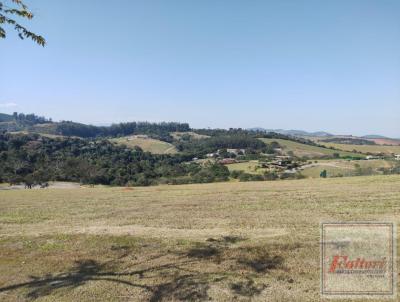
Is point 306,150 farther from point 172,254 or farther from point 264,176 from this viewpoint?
point 172,254

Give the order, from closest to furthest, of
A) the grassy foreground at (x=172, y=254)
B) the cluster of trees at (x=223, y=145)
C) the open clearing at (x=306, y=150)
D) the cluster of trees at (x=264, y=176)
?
the grassy foreground at (x=172, y=254)
the cluster of trees at (x=264, y=176)
the open clearing at (x=306, y=150)
the cluster of trees at (x=223, y=145)

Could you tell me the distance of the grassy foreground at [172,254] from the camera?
7.34m

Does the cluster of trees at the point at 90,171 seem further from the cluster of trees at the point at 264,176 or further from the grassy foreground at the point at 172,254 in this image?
the grassy foreground at the point at 172,254

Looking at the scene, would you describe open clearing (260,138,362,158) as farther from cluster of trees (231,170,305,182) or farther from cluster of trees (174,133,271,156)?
cluster of trees (231,170,305,182)

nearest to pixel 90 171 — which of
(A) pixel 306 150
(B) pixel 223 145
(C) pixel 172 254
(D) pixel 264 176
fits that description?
(D) pixel 264 176

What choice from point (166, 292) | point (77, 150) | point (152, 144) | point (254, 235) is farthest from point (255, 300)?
point (152, 144)

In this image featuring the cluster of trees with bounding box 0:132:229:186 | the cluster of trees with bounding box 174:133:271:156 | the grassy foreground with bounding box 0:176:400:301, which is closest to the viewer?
the grassy foreground with bounding box 0:176:400:301

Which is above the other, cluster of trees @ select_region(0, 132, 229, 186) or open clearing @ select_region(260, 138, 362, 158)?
open clearing @ select_region(260, 138, 362, 158)

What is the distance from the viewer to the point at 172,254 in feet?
31.9

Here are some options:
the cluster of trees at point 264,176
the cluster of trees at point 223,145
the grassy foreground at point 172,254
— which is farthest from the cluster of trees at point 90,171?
the grassy foreground at point 172,254

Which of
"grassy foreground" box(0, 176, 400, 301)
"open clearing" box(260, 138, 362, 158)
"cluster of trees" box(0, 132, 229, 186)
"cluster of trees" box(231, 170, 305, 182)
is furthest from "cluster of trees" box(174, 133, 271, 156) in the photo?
"grassy foreground" box(0, 176, 400, 301)

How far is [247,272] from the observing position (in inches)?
318

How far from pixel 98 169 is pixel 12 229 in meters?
88.8

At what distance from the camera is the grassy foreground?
7.34 m
